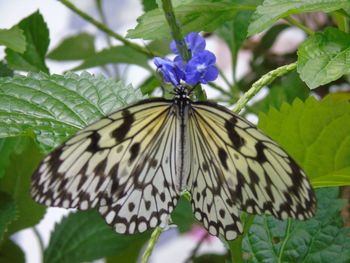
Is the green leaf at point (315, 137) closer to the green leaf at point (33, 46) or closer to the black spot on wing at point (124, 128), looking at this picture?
the black spot on wing at point (124, 128)

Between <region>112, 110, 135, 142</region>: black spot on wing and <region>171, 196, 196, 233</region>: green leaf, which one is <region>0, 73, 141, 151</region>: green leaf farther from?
<region>171, 196, 196, 233</region>: green leaf

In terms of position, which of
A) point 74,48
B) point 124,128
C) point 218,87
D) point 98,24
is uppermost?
point 74,48

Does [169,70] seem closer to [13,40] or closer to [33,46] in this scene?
[13,40]

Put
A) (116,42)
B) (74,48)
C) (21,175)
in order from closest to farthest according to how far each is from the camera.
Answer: (21,175)
(74,48)
(116,42)

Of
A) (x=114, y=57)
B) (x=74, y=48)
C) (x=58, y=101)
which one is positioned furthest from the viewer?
(x=74, y=48)

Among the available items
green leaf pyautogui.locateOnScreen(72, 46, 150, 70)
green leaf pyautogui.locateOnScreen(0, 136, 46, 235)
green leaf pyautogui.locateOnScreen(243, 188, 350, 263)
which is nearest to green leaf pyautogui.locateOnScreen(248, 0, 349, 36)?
green leaf pyautogui.locateOnScreen(243, 188, 350, 263)

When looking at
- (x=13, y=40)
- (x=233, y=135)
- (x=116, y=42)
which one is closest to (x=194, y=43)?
(x=233, y=135)

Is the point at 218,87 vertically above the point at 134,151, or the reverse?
the point at 218,87
